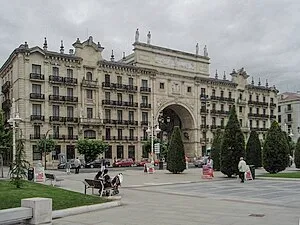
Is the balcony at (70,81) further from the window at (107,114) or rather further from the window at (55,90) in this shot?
the window at (107,114)

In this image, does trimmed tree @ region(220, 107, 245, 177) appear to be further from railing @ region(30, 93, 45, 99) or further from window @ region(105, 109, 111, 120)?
window @ region(105, 109, 111, 120)

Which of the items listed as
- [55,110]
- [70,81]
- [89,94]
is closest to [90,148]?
[55,110]

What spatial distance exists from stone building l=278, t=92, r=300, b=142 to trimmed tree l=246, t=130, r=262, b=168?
6764 cm

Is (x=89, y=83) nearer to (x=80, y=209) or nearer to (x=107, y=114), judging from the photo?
(x=107, y=114)

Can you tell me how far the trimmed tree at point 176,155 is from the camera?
35.1m

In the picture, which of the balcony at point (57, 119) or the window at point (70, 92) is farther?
the window at point (70, 92)

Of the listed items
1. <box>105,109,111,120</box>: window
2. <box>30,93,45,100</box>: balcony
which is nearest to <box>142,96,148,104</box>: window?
<box>105,109,111,120</box>: window

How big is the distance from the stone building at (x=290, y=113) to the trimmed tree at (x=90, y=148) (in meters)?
62.1

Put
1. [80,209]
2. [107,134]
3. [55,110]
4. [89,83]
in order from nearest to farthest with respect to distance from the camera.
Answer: [80,209], [55,110], [89,83], [107,134]

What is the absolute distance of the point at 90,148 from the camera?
191 feet

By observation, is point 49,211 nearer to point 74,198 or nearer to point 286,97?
point 74,198

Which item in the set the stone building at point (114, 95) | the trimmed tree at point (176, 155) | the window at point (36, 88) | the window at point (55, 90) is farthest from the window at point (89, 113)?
the trimmed tree at point (176, 155)

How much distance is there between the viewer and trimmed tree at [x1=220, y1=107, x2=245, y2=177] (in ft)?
97.7

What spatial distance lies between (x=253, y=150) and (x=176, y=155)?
1032cm
